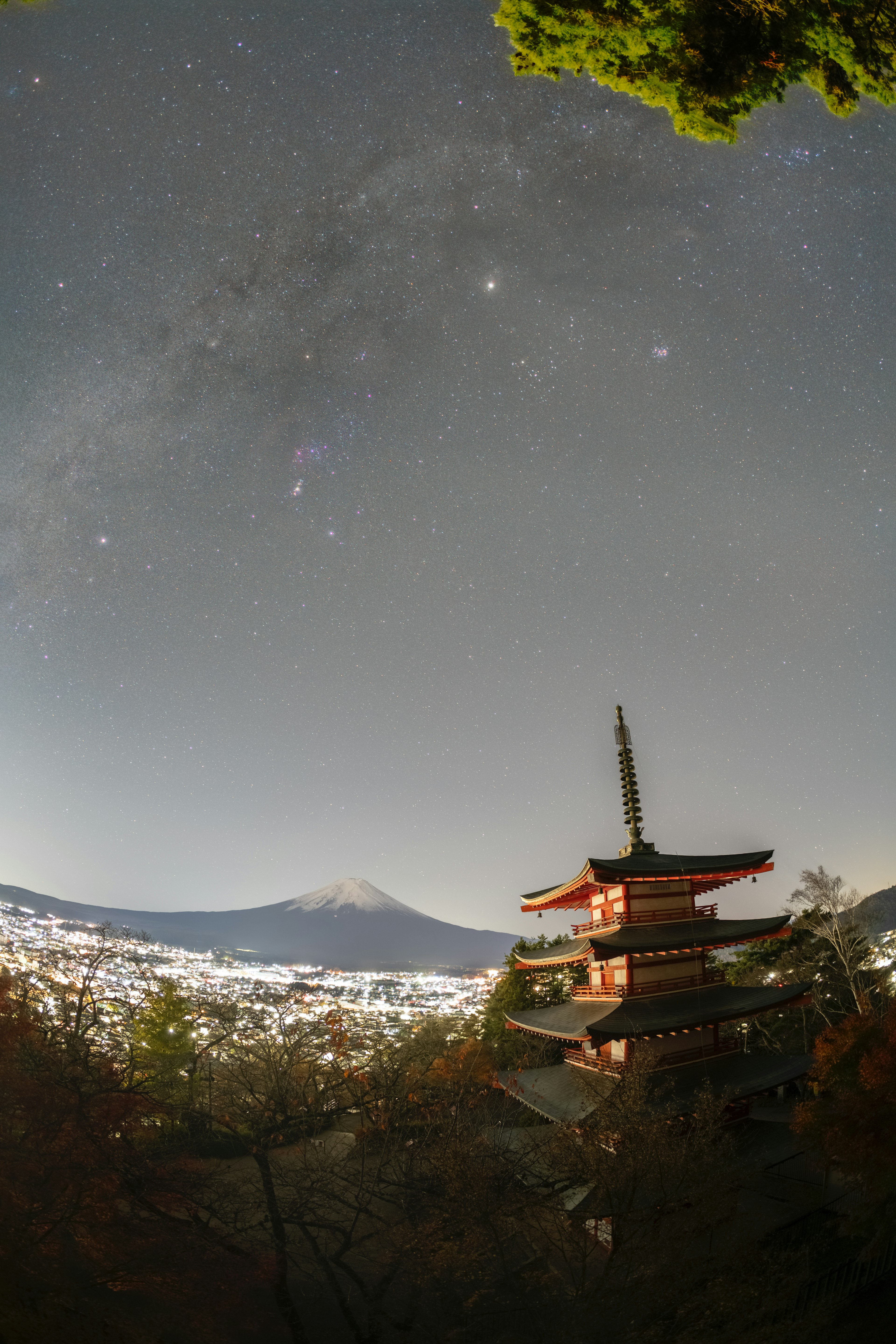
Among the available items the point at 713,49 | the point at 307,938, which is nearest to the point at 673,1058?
the point at 713,49

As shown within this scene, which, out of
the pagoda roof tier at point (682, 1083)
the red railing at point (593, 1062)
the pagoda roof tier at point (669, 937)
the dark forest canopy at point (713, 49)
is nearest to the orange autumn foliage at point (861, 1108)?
the pagoda roof tier at point (682, 1083)

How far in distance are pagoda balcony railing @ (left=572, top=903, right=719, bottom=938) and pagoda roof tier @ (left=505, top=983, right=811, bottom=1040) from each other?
80.9 inches

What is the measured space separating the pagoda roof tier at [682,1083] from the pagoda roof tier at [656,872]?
4.95 metres

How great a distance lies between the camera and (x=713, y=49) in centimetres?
780

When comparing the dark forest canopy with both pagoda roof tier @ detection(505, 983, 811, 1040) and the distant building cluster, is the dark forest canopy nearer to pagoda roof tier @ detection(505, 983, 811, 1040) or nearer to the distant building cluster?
pagoda roof tier @ detection(505, 983, 811, 1040)

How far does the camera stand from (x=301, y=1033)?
19.8 metres

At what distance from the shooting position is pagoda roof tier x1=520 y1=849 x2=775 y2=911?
17203mm

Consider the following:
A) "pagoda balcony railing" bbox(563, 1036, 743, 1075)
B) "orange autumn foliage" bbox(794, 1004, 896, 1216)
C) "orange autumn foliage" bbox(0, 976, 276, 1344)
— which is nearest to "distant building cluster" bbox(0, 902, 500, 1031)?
"orange autumn foliage" bbox(0, 976, 276, 1344)

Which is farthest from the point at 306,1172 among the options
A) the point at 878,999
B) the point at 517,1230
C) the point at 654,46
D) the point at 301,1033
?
the point at 878,999

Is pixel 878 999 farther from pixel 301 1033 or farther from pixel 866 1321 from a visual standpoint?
pixel 301 1033

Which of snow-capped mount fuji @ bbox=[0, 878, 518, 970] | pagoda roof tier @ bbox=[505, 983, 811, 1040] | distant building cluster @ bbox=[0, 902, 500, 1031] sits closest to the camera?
pagoda roof tier @ bbox=[505, 983, 811, 1040]

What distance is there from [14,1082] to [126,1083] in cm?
372

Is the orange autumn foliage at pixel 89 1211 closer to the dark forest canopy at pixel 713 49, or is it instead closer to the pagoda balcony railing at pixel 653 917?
the pagoda balcony railing at pixel 653 917

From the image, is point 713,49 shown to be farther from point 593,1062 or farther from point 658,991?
point 593,1062
